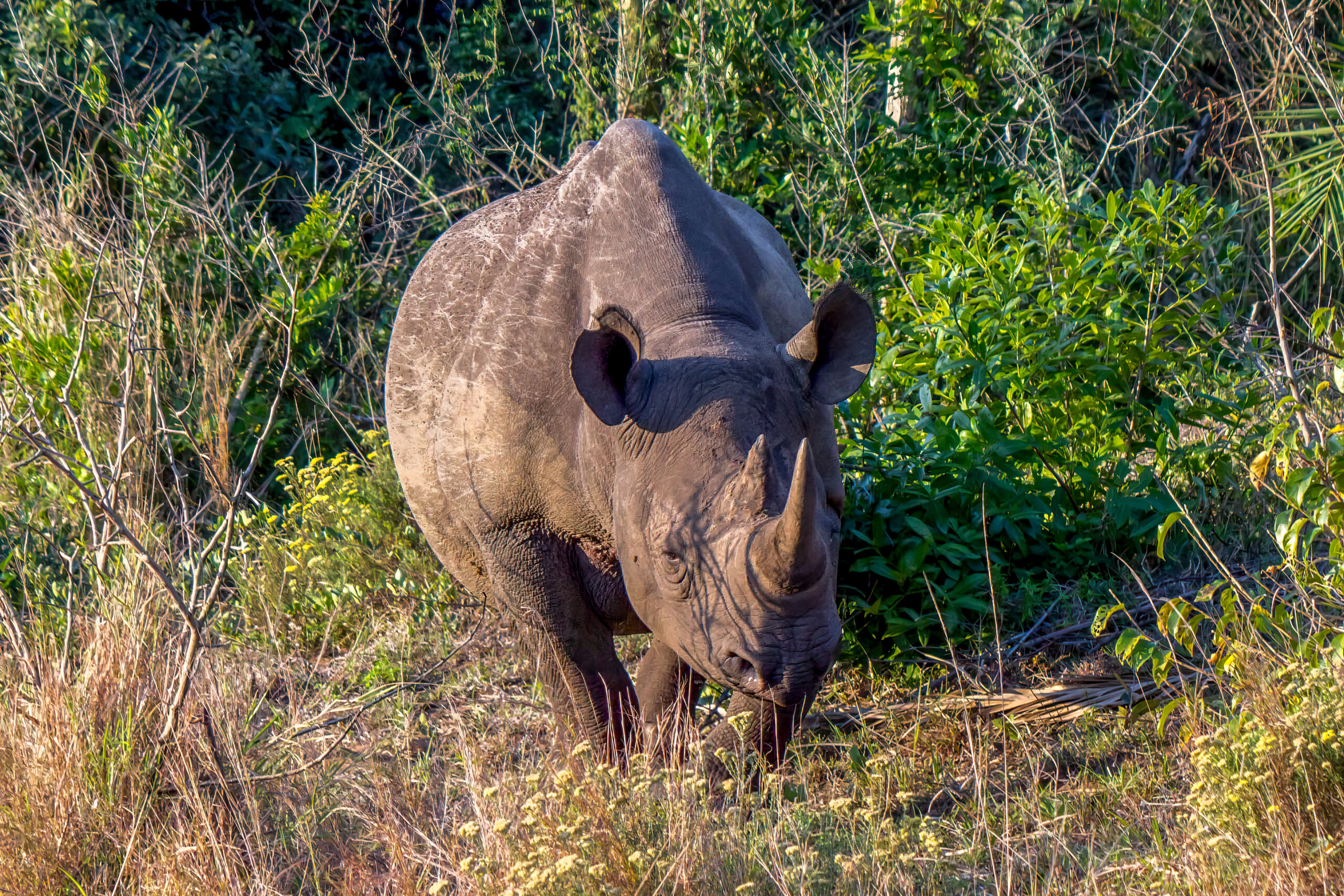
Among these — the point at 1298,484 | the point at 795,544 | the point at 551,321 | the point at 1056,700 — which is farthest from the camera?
the point at 1056,700

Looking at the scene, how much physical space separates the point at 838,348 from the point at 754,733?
120cm

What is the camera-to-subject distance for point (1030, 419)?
5.86m

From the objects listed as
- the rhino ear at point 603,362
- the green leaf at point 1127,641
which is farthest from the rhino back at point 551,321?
the green leaf at point 1127,641

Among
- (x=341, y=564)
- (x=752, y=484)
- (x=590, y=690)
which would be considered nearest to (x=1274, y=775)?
(x=752, y=484)

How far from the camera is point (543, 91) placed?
1129cm

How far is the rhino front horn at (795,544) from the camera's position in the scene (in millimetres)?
3242

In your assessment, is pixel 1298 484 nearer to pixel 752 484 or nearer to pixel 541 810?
pixel 752 484

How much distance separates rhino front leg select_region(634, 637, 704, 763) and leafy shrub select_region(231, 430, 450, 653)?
66.7 inches

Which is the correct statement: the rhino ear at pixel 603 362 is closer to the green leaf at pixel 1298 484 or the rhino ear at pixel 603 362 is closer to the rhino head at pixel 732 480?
the rhino head at pixel 732 480

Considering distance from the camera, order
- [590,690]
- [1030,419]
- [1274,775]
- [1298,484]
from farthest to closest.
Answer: [1030,419] → [590,690] → [1298,484] → [1274,775]

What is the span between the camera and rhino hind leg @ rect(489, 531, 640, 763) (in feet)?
14.1

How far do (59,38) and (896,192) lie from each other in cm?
567

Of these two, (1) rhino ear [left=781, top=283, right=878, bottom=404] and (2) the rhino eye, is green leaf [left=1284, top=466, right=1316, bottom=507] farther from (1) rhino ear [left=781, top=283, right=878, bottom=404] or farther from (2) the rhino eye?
(2) the rhino eye

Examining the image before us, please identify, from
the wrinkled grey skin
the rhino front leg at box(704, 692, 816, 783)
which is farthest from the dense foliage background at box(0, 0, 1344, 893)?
the wrinkled grey skin
